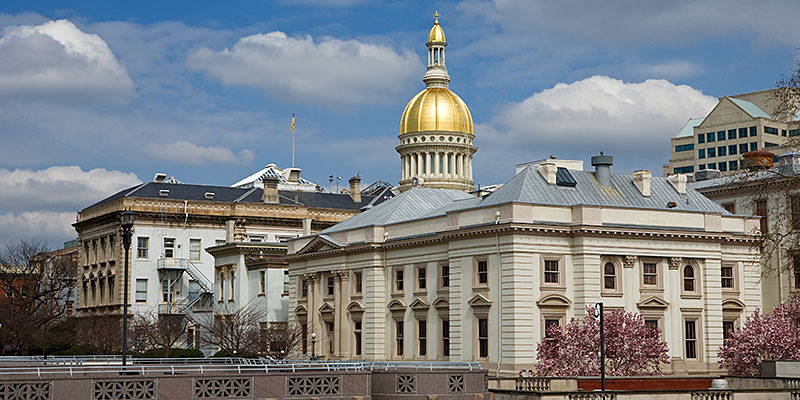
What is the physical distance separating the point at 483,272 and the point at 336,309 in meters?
15.2

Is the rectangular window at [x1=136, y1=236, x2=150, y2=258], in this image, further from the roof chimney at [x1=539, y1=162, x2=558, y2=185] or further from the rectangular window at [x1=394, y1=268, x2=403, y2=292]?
the roof chimney at [x1=539, y1=162, x2=558, y2=185]

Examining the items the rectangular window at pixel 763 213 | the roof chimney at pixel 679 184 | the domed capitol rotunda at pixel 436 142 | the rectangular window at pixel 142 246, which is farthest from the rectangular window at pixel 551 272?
the rectangular window at pixel 142 246

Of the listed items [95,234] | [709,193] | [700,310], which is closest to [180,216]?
[95,234]

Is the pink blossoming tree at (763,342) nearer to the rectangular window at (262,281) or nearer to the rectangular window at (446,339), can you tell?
the rectangular window at (446,339)

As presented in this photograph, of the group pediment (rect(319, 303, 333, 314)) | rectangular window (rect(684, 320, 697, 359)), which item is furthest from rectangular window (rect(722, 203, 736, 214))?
pediment (rect(319, 303, 333, 314))

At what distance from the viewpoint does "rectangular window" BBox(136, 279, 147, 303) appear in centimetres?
10406

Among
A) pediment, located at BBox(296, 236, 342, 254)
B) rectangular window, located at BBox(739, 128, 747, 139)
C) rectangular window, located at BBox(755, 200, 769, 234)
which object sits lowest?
pediment, located at BBox(296, 236, 342, 254)

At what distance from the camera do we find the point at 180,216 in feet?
348

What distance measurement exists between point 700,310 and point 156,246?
56.6 m

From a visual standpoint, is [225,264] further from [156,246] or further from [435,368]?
[435,368]

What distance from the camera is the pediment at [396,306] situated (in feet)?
227

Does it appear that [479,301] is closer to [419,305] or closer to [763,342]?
[419,305]

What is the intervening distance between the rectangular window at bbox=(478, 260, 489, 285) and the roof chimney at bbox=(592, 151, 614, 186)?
965 cm

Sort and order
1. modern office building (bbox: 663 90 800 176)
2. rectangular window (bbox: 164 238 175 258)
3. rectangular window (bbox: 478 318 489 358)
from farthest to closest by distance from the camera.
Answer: modern office building (bbox: 663 90 800 176) → rectangular window (bbox: 164 238 175 258) → rectangular window (bbox: 478 318 489 358)
